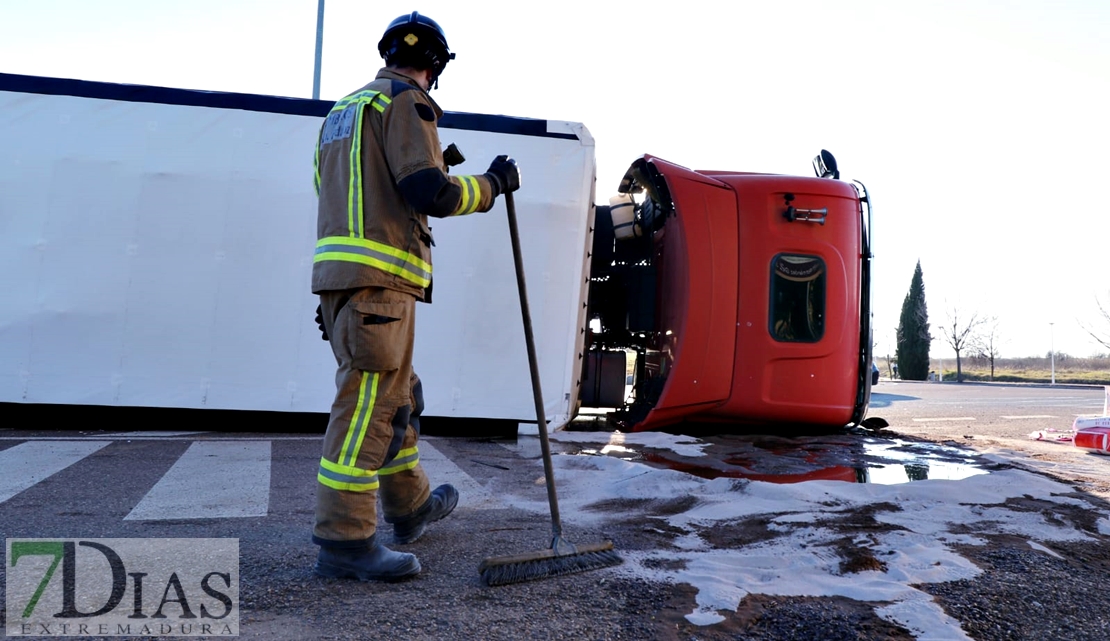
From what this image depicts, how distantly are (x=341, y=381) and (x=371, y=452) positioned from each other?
0.87ft

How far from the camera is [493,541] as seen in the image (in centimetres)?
326

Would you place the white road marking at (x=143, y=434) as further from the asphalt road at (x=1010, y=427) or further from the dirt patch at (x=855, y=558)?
the asphalt road at (x=1010, y=427)

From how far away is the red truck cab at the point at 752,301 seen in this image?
6.97 metres

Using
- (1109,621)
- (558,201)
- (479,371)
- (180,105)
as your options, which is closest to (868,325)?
(558,201)

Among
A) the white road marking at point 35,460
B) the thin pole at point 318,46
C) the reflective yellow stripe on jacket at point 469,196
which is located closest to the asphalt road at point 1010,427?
the reflective yellow stripe on jacket at point 469,196

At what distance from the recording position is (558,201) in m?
6.96

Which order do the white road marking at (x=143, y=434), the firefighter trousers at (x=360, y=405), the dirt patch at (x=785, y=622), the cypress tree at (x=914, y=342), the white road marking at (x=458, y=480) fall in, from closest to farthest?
the dirt patch at (x=785, y=622) < the firefighter trousers at (x=360, y=405) < the white road marking at (x=458, y=480) < the white road marking at (x=143, y=434) < the cypress tree at (x=914, y=342)

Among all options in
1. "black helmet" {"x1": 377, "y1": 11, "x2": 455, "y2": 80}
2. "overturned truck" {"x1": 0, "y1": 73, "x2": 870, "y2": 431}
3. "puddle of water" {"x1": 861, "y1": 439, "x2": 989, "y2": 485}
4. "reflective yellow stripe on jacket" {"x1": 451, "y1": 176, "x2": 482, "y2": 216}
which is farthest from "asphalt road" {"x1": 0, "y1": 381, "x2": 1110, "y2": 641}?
"black helmet" {"x1": 377, "y1": 11, "x2": 455, "y2": 80}

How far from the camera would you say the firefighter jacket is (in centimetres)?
286

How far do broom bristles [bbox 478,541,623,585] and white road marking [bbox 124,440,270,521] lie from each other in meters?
1.36

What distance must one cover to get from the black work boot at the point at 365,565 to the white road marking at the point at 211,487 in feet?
3.28

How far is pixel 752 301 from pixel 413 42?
15.2 ft

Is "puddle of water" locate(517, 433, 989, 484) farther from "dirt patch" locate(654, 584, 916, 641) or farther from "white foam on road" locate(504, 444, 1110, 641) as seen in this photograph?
"dirt patch" locate(654, 584, 916, 641)

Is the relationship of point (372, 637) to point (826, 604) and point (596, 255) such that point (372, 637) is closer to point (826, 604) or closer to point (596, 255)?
point (826, 604)
